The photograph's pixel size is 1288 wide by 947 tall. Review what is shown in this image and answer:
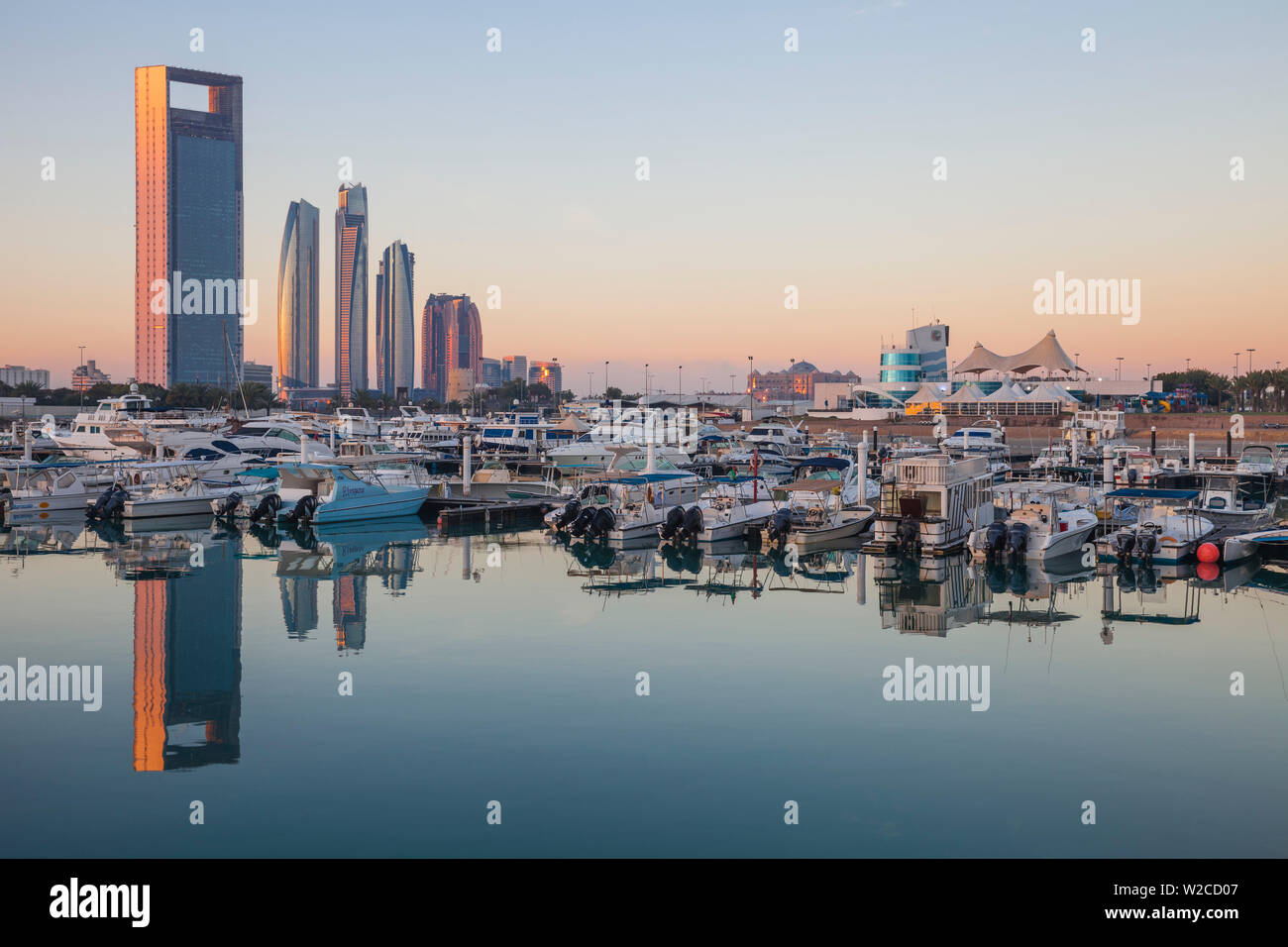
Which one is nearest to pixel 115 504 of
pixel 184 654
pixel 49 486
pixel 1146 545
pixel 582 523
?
pixel 49 486

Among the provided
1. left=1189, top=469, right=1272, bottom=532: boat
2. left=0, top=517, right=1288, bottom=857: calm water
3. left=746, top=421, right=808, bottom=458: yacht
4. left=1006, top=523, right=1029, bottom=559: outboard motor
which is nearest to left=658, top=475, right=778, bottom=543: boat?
left=0, top=517, right=1288, bottom=857: calm water

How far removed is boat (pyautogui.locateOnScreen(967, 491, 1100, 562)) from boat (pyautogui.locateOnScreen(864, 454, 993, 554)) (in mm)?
962

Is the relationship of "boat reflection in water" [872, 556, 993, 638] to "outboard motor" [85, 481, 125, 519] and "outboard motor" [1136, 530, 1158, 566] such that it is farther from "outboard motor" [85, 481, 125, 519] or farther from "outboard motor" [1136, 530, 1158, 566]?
"outboard motor" [85, 481, 125, 519]

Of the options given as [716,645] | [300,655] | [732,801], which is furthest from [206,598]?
[732,801]

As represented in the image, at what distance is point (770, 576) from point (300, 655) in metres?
15.1

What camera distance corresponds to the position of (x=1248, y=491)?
5466 centimetres

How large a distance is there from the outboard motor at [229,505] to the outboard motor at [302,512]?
10.8 ft

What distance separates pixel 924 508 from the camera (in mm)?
36469

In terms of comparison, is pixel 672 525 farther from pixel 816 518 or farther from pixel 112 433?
pixel 112 433

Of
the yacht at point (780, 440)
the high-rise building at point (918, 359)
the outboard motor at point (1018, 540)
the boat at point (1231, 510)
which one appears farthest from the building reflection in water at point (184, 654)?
the high-rise building at point (918, 359)

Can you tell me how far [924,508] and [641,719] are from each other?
21133mm

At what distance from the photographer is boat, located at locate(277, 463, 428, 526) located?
44.8 meters

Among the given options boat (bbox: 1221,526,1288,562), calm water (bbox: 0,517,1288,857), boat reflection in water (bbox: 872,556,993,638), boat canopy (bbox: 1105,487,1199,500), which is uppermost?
boat canopy (bbox: 1105,487,1199,500)
